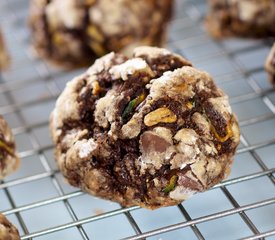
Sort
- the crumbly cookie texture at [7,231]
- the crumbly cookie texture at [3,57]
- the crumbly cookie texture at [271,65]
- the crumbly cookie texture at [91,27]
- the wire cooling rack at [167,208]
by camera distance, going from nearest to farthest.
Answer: the crumbly cookie texture at [7,231]
the wire cooling rack at [167,208]
the crumbly cookie texture at [271,65]
the crumbly cookie texture at [91,27]
the crumbly cookie texture at [3,57]

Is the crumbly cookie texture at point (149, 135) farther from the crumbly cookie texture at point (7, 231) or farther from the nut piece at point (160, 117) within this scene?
the crumbly cookie texture at point (7, 231)

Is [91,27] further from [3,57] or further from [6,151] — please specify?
[6,151]

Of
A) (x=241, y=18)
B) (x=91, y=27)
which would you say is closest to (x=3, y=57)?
(x=91, y=27)

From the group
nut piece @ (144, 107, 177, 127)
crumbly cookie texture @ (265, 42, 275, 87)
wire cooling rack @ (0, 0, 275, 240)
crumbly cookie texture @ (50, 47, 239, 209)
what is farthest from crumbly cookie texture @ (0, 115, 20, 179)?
crumbly cookie texture @ (265, 42, 275, 87)

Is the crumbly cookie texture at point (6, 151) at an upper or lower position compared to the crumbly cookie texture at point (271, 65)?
upper

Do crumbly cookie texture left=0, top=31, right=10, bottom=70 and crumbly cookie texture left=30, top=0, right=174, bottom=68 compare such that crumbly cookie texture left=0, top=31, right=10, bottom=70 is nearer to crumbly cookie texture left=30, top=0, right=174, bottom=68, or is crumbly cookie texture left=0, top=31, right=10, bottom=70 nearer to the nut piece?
crumbly cookie texture left=30, top=0, right=174, bottom=68

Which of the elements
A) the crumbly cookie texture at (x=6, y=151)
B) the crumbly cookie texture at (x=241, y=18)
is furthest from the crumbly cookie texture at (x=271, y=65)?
the crumbly cookie texture at (x=6, y=151)
